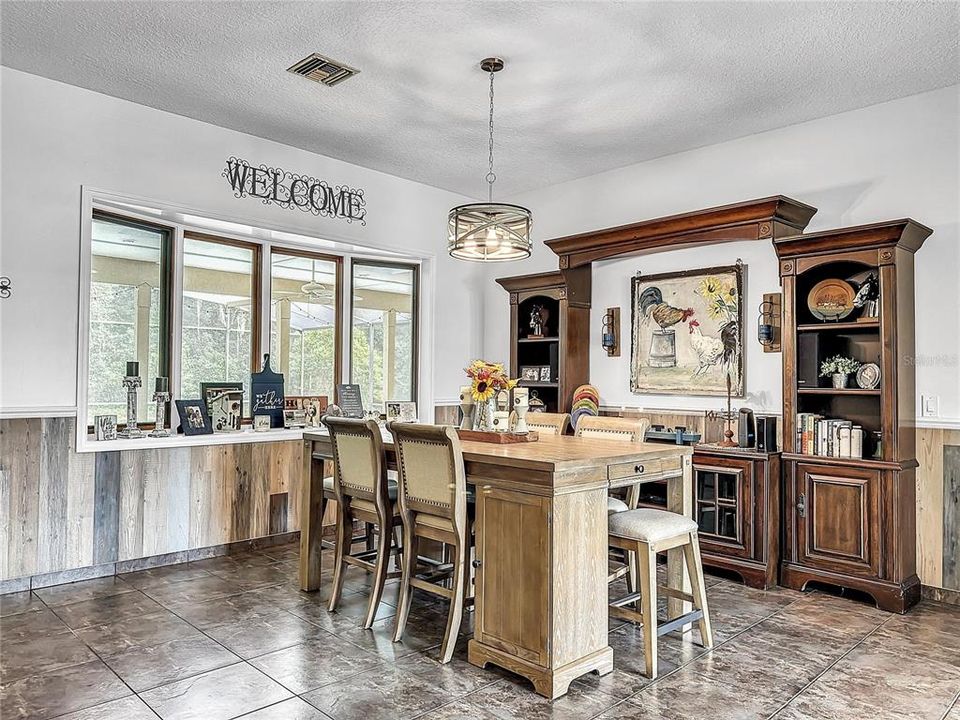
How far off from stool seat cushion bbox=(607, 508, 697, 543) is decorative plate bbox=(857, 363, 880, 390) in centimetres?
166

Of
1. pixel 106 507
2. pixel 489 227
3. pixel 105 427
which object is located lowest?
pixel 106 507

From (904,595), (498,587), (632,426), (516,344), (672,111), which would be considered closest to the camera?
(498,587)

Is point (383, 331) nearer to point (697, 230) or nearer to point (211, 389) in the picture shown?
point (211, 389)

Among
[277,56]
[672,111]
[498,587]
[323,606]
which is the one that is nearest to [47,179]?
[277,56]

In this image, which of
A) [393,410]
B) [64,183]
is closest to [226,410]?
[393,410]

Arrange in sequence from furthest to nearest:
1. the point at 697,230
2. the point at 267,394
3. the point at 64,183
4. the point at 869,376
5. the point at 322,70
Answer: the point at 267,394 → the point at 697,230 → the point at 64,183 → the point at 869,376 → the point at 322,70

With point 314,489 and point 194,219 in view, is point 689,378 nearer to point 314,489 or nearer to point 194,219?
point 314,489

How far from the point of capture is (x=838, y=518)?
4055 mm

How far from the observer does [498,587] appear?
2949 mm

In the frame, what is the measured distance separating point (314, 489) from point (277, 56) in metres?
2.48

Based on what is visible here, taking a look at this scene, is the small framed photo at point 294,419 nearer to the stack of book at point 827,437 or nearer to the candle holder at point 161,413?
the candle holder at point 161,413

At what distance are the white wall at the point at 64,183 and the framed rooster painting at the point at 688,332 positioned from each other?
2.86m

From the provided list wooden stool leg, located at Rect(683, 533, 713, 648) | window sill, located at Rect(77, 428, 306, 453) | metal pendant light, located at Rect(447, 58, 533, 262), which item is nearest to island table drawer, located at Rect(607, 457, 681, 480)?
wooden stool leg, located at Rect(683, 533, 713, 648)

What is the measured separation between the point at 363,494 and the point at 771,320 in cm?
303
